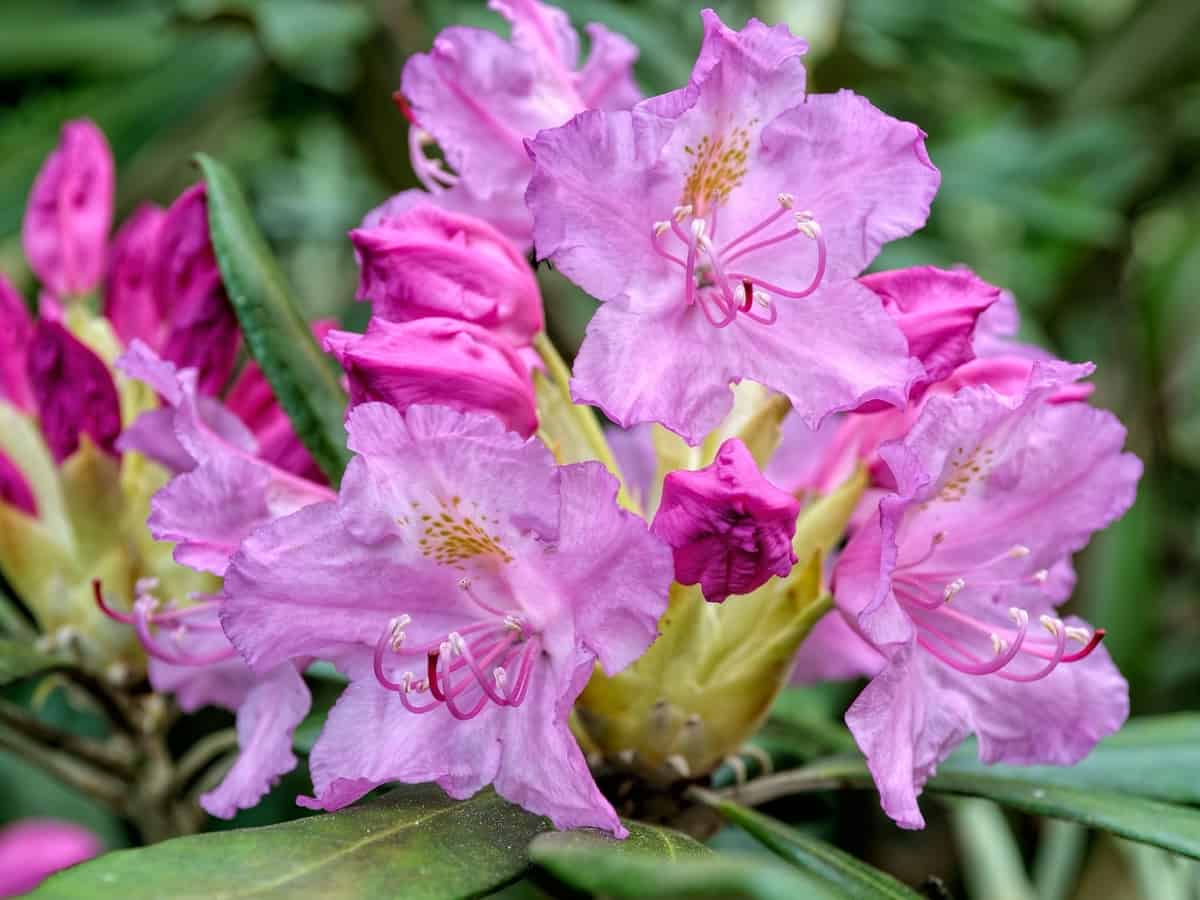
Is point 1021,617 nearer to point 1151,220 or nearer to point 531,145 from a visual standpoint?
point 531,145

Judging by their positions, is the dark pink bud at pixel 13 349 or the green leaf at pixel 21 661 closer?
the green leaf at pixel 21 661

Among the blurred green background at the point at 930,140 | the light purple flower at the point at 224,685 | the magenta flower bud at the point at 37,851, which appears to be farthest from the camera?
the blurred green background at the point at 930,140

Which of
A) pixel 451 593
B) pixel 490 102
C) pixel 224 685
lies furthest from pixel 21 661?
pixel 490 102

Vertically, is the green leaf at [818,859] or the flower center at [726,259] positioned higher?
the flower center at [726,259]

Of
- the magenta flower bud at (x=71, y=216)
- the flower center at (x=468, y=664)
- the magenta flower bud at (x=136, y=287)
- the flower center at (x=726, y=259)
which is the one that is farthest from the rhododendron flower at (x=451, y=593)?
the magenta flower bud at (x=71, y=216)

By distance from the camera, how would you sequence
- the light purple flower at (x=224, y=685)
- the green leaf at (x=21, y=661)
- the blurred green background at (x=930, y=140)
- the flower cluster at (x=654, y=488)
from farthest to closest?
the blurred green background at (x=930, y=140) → the green leaf at (x=21, y=661) → the light purple flower at (x=224, y=685) → the flower cluster at (x=654, y=488)

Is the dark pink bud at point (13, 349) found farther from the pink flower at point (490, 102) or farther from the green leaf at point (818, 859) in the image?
the green leaf at point (818, 859)

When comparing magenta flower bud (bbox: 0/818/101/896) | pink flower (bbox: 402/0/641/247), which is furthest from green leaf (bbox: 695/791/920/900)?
magenta flower bud (bbox: 0/818/101/896)

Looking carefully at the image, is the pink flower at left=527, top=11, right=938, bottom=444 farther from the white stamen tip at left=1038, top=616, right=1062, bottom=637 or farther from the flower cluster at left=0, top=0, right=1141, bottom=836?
the white stamen tip at left=1038, top=616, right=1062, bottom=637

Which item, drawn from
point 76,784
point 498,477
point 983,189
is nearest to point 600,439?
point 498,477
